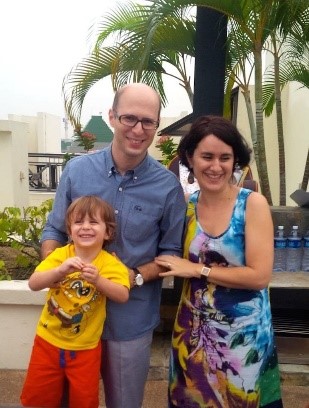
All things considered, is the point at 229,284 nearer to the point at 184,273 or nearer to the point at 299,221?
the point at 184,273

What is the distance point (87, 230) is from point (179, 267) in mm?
384

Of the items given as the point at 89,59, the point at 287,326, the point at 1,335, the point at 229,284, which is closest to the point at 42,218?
the point at 1,335

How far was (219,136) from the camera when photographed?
164 cm

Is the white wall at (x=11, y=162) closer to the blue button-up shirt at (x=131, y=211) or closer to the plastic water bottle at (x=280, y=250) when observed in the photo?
the plastic water bottle at (x=280, y=250)

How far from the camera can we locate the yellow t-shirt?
1.69 m

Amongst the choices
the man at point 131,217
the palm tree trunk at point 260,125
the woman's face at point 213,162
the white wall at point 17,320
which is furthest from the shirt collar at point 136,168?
the palm tree trunk at point 260,125

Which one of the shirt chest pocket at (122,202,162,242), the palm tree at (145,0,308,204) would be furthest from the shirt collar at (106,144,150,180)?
the palm tree at (145,0,308,204)

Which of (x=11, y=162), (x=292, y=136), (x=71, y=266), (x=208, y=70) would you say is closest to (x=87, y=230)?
(x=71, y=266)

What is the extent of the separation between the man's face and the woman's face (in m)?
0.21

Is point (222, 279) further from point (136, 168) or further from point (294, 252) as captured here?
point (294, 252)

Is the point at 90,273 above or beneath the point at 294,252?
above

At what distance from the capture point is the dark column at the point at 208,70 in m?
3.20

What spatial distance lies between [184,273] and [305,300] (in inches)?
71.4

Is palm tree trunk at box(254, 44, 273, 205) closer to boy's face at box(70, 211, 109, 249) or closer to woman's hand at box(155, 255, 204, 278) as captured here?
woman's hand at box(155, 255, 204, 278)
